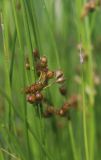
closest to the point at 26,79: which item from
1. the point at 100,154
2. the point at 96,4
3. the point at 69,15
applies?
the point at 96,4

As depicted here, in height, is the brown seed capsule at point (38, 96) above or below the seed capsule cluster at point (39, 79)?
below

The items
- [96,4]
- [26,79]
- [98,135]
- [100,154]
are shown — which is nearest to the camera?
[26,79]

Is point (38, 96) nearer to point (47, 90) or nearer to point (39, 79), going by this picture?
point (39, 79)

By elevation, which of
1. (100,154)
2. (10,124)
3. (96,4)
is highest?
(96,4)

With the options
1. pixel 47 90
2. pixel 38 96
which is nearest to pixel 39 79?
pixel 38 96

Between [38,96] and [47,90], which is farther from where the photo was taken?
[47,90]

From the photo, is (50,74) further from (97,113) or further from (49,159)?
(97,113)

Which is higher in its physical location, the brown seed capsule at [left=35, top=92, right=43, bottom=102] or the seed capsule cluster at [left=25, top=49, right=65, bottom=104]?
the seed capsule cluster at [left=25, top=49, right=65, bottom=104]

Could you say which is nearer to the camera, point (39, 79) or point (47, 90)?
point (39, 79)
